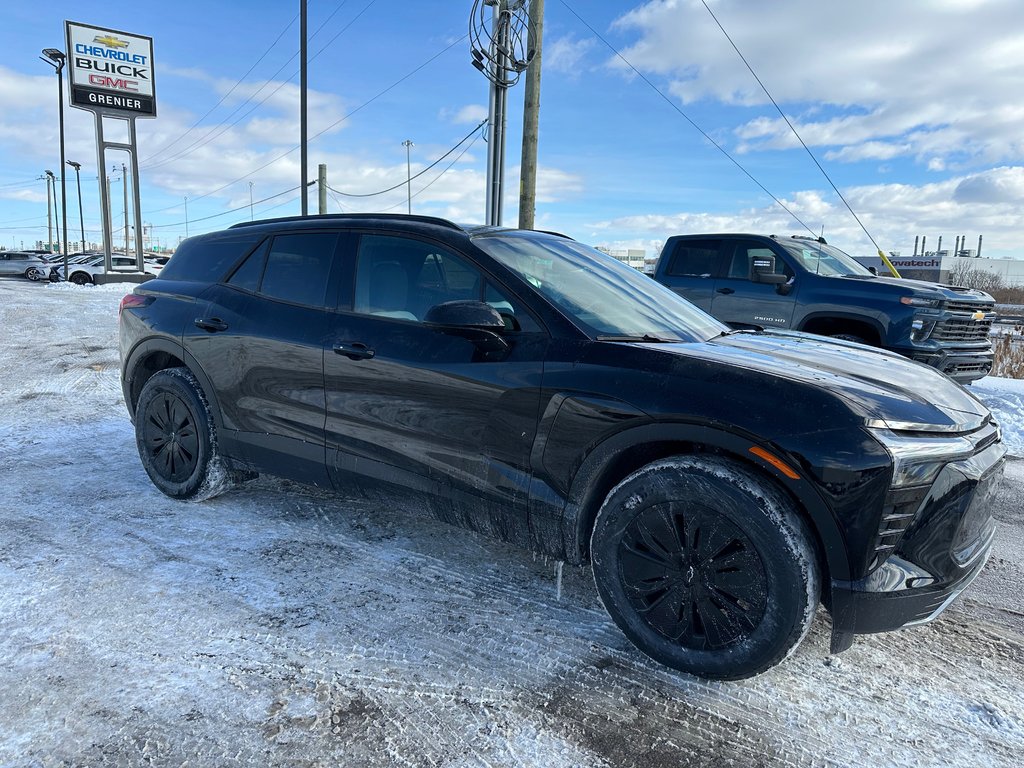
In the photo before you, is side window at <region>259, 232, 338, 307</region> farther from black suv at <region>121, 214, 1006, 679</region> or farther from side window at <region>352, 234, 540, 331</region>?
side window at <region>352, 234, 540, 331</region>

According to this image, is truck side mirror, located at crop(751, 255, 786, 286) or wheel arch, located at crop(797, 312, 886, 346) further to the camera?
truck side mirror, located at crop(751, 255, 786, 286)

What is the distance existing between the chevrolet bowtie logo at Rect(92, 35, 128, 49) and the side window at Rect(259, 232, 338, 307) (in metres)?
32.7

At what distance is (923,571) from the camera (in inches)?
86.0

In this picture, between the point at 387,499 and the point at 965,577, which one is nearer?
the point at 965,577

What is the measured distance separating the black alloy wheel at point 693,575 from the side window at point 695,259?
6.76 m

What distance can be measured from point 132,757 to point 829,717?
2253mm

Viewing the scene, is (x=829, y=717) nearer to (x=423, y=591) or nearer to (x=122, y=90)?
(x=423, y=591)

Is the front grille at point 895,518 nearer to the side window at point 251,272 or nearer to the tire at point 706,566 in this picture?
the tire at point 706,566

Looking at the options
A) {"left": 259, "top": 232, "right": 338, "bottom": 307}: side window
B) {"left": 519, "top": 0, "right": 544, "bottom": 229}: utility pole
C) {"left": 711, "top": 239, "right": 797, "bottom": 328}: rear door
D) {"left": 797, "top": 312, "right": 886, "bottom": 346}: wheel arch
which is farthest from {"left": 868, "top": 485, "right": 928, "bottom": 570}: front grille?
{"left": 519, "top": 0, "right": 544, "bottom": 229}: utility pole

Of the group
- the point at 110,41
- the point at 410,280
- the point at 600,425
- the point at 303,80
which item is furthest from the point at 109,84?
the point at 600,425

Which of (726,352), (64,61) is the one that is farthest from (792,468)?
(64,61)

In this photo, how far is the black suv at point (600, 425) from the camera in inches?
84.7

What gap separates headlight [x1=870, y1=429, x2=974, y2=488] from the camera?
2.07 m

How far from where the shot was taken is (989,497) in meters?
2.44
